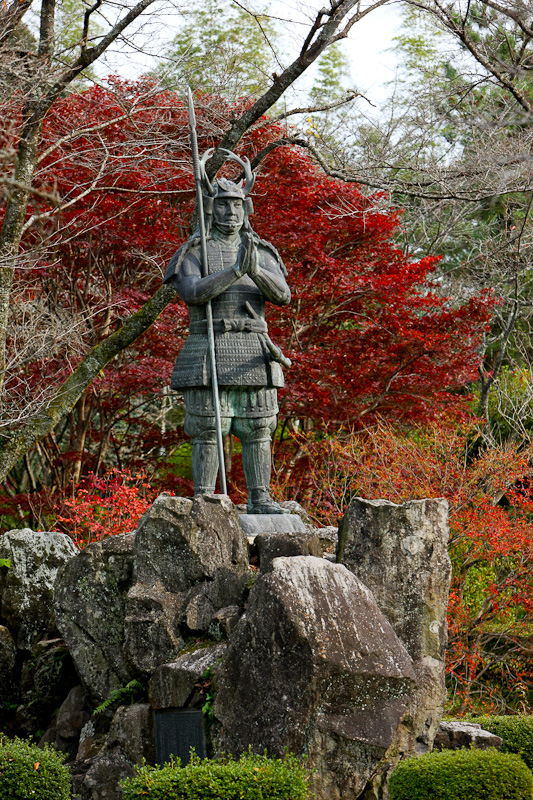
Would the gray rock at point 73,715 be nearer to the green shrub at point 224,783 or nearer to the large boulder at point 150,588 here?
the large boulder at point 150,588

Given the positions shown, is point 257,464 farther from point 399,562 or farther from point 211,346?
point 399,562

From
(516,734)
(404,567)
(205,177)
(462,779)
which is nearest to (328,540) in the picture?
(404,567)

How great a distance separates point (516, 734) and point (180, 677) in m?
2.63

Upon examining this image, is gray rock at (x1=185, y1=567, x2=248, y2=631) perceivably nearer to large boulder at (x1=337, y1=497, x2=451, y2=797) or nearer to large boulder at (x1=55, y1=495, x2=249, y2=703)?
large boulder at (x1=55, y1=495, x2=249, y2=703)

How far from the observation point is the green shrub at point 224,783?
Answer: 4.35m

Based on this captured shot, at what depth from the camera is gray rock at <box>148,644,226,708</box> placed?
17.2 ft

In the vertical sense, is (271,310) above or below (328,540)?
above

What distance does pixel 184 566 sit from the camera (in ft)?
19.2

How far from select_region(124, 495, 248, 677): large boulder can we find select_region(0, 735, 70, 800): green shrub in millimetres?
734

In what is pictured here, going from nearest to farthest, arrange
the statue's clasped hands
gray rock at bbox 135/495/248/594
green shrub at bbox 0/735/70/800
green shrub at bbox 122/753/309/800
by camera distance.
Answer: green shrub at bbox 122/753/309/800 < green shrub at bbox 0/735/70/800 < gray rock at bbox 135/495/248/594 < the statue's clasped hands

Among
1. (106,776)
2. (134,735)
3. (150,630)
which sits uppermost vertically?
(150,630)

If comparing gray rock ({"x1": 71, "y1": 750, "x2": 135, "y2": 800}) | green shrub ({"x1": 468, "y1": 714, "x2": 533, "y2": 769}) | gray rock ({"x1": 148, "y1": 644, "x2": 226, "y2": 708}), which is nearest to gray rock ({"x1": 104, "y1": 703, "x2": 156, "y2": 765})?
gray rock ({"x1": 71, "y1": 750, "x2": 135, "y2": 800})

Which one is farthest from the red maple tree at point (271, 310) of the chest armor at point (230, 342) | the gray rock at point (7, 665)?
the gray rock at point (7, 665)

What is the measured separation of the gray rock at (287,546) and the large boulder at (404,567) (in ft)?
0.68
